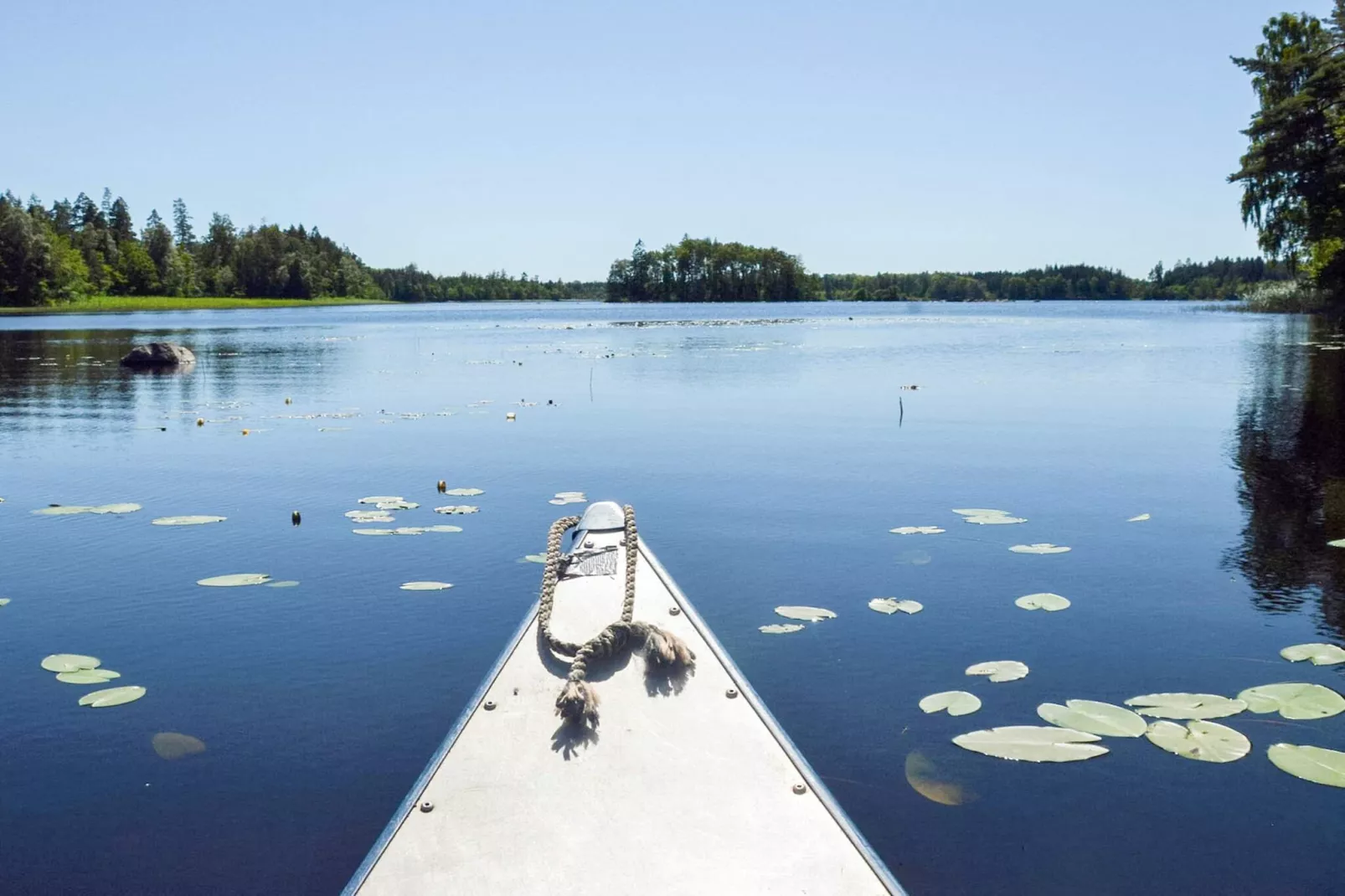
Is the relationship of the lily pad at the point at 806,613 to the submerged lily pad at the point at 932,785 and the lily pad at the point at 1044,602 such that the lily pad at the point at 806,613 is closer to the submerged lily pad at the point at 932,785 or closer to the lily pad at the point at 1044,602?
the lily pad at the point at 1044,602

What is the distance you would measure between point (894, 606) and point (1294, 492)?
6868 mm

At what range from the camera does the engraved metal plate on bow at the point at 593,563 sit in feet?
19.9

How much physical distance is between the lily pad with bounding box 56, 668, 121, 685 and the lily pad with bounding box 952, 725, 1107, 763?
16.6ft

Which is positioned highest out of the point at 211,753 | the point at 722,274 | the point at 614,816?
the point at 722,274

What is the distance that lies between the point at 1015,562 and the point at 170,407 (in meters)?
19.2

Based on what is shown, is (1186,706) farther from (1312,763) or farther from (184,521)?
(184,521)

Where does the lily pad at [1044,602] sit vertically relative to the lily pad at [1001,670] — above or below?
above

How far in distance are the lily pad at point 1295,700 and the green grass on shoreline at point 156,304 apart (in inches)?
4328

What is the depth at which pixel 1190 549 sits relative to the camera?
29.4ft

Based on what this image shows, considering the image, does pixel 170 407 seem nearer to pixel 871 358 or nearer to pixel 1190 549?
pixel 1190 549

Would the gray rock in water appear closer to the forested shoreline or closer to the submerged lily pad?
the submerged lily pad

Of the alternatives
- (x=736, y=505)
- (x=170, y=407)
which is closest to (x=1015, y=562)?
(x=736, y=505)

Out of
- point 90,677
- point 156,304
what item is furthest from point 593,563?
point 156,304

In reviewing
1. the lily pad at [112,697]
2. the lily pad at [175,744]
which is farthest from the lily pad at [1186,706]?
the lily pad at [112,697]
